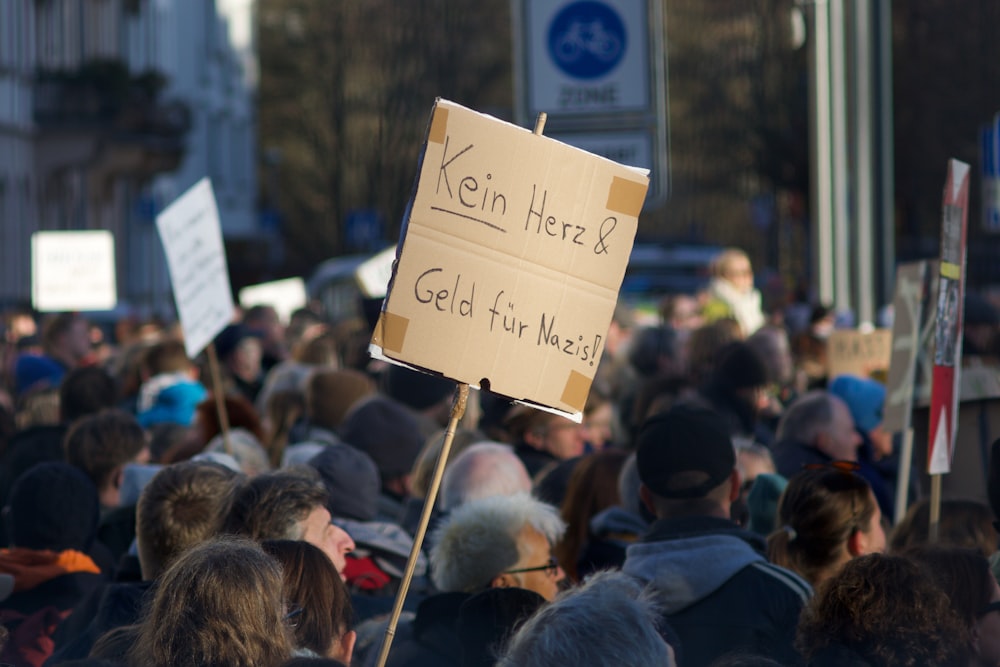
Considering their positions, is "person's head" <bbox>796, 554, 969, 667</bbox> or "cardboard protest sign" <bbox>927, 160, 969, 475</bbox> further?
"cardboard protest sign" <bbox>927, 160, 969, 475</bbox>

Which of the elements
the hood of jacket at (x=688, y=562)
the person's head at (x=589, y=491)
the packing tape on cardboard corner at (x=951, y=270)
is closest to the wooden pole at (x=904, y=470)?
the packing tape on cardboard corner at (x=951, y=270)

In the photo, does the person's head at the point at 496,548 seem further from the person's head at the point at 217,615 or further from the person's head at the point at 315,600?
the person's head at the point at 217,615

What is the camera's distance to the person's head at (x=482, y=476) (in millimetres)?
5629

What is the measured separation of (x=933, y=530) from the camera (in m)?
5.29

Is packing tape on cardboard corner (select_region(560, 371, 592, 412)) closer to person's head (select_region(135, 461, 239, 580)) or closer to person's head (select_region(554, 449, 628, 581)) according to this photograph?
person's head (select_region(135, 461, 239, 580))

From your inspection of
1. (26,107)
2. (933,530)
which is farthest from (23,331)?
(26,107)

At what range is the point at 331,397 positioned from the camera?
8.13m

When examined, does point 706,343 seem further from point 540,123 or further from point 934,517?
point 540,123

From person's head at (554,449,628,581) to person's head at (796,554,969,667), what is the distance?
189 centimetres

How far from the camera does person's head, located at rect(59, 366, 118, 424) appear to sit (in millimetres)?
8516

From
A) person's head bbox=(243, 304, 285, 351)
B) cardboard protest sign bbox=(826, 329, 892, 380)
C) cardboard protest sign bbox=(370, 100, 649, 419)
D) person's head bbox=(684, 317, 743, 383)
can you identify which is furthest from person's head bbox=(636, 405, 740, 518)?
person's head bbox=(243, 304, 285, 351)

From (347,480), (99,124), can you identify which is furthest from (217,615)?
(99,124)

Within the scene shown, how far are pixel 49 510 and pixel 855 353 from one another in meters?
5.60

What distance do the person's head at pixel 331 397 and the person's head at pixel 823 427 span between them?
7.39 ft
